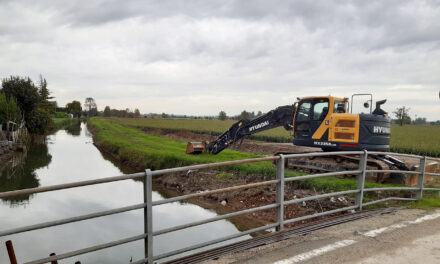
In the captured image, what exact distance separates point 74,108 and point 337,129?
14645 centimetres

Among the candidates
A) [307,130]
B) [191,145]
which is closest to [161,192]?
[191,145]

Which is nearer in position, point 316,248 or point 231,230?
point 316,248

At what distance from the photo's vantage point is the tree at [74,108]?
137 meters

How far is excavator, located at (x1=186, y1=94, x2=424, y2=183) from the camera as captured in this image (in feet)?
35.6

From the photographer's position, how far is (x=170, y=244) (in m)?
7.65

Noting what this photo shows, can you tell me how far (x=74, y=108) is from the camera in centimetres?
13925

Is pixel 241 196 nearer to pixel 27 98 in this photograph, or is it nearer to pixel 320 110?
pixel 320 110

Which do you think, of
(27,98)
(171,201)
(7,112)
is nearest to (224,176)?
(171,201)

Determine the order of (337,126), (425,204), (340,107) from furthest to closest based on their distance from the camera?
(340,107)
(337,126)
(425,204)

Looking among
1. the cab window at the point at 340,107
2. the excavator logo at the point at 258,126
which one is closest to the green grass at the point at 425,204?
the cab window at the point at 340,107

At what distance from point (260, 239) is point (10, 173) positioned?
16.3 m

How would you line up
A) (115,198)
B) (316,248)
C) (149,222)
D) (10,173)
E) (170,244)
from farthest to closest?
(10,173)
(115,198)
(170,244)
(316,248)
(149,222)

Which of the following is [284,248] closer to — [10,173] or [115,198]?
[115,198]

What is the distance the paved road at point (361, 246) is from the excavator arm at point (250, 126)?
833 centimetres
